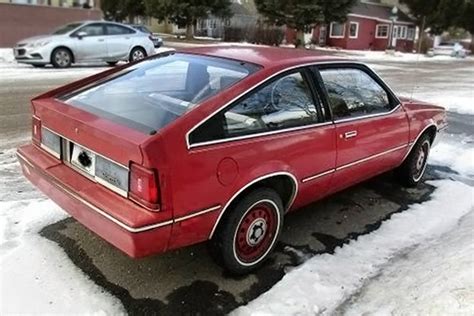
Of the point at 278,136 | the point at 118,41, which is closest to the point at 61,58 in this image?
the point at 118,41

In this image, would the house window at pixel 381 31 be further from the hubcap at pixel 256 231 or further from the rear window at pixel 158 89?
the hubcap at pixel 256 231

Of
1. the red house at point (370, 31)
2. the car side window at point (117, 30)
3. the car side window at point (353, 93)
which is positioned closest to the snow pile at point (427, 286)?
the car side window at point (353, 93)

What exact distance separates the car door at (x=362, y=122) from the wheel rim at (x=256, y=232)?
83cm

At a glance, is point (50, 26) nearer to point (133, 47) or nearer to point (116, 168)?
point (133, 47)

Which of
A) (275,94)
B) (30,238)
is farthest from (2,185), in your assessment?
(275,94)

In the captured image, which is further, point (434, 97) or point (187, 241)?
point (434, 97)

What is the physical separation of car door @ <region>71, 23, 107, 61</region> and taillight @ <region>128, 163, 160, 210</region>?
45.1 ft

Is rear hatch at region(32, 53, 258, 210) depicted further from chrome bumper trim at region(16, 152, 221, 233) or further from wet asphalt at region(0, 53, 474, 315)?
wet asphalt at region(0, 53, 474, 315)

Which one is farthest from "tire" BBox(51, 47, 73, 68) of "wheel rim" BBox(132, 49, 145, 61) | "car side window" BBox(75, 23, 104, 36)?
"wheel rim" BBox(132, 49, 145, 61)

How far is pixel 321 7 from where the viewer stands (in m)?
30.8

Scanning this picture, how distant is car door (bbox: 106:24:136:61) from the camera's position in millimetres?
16125

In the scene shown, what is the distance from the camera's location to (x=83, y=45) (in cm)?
1548

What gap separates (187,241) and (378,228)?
206 cm

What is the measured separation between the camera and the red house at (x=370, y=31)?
4416 centimetres
